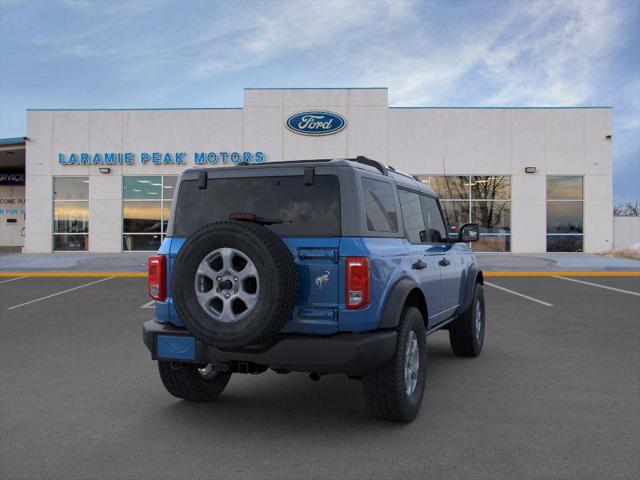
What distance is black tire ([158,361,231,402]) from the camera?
461 cm

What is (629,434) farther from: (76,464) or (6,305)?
(6,305)

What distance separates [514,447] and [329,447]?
1.19m

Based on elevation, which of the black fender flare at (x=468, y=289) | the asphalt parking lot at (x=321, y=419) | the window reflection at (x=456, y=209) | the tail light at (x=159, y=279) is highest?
the window reflection at (x=456, y=209)

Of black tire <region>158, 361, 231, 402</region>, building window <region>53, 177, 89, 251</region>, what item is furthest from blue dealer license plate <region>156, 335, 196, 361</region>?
building window <region>53, 177, 89, 251</region>

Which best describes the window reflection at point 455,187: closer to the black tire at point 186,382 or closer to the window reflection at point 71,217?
the window reflection at point 71,217

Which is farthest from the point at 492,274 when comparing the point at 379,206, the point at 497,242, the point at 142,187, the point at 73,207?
the point at 73,207

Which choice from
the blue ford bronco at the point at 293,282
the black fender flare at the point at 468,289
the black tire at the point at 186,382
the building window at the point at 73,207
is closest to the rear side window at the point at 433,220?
the black fender flare at the point at 468,289

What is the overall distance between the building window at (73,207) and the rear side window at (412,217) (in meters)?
21.3

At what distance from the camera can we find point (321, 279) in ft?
12.8

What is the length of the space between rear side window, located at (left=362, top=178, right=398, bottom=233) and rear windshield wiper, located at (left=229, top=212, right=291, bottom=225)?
587 millimetres

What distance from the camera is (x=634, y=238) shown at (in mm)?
23969

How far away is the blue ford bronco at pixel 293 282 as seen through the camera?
3.75 m

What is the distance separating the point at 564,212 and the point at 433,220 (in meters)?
19.7

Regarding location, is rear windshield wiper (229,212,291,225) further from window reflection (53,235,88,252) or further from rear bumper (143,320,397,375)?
window reflection (53,235,88,252)
